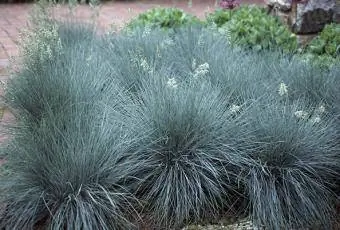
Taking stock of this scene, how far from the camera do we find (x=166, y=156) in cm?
239

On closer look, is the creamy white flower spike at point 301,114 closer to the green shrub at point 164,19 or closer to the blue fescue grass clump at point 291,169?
the blue fescue grass clump at point 291,169

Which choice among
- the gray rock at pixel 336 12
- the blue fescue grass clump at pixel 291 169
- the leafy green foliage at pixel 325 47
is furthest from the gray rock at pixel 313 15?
the blue fescue grass clump at pixel 291 169

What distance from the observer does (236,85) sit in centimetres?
295

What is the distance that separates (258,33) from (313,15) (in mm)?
607

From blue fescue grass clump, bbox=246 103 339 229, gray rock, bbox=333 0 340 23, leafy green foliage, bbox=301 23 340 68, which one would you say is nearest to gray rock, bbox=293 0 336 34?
gray rock, bbox=333 0 340 23

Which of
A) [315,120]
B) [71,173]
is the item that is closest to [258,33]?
[315,120]

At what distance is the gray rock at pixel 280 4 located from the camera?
14.5 feet

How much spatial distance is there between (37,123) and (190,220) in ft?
3.42

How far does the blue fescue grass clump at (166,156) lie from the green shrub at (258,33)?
113cm

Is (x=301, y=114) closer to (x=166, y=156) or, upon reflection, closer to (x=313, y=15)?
(x=166, y=156)

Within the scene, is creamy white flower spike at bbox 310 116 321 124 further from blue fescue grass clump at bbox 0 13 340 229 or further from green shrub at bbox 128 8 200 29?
green shrub at bbox 128 8 200 29

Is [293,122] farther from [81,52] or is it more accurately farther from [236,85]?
[81,52]

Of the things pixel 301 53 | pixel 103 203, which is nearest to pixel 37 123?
pixel 103 203

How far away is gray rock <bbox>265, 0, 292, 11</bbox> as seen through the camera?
4434 millimetres
